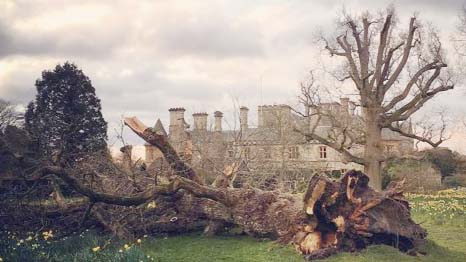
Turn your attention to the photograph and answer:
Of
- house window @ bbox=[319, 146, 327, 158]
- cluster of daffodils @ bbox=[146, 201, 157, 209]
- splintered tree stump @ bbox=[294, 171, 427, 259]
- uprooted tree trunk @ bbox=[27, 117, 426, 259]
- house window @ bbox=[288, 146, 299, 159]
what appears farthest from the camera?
house window @ bbox=[319, 146, 327, 158]

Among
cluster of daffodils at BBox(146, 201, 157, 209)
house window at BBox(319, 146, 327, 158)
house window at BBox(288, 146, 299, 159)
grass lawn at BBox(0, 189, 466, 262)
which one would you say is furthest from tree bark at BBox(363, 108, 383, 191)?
house window at BBox(319, 146, 327, 158)

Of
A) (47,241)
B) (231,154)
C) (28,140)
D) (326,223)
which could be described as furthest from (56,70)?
(326,223)

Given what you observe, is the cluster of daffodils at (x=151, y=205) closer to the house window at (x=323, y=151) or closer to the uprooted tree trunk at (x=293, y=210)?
the uprooted tree trunk at (x=293, y=210)

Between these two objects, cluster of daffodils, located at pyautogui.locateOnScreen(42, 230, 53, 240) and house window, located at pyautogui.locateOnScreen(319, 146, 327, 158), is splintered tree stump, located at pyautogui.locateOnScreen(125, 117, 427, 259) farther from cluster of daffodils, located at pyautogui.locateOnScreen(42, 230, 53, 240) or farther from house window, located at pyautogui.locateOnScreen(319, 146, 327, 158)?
house window, located at pyautogui.locateOnScreen(319, 146, 327, 158)

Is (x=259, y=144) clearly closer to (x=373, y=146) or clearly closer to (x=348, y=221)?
(x=373, y=146)

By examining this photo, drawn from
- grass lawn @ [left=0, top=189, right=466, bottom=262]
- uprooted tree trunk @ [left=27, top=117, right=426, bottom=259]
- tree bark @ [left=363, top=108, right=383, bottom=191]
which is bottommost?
grass lawn @ [left=0, top=189, right=466, bottom=262]

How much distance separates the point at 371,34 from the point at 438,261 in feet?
59.4

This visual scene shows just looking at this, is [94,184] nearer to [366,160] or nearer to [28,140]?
[28,140]

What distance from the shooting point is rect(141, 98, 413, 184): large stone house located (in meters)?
17.9

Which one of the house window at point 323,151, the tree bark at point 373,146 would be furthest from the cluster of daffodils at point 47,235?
the house window at point 323,151

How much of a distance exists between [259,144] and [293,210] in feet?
54.5

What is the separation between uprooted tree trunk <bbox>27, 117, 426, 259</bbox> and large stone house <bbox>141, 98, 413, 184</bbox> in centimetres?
166

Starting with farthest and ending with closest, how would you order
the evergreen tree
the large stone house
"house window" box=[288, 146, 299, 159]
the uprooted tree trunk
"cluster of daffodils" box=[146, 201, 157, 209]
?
"house window" box=[288, 146, 299, 159], the evergreen tree, the large stone house, "cluster of daffodils" box=[146, 201, 157, 209], the uprooted tree trunk

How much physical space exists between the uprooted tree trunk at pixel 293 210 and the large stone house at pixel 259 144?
1.66m
